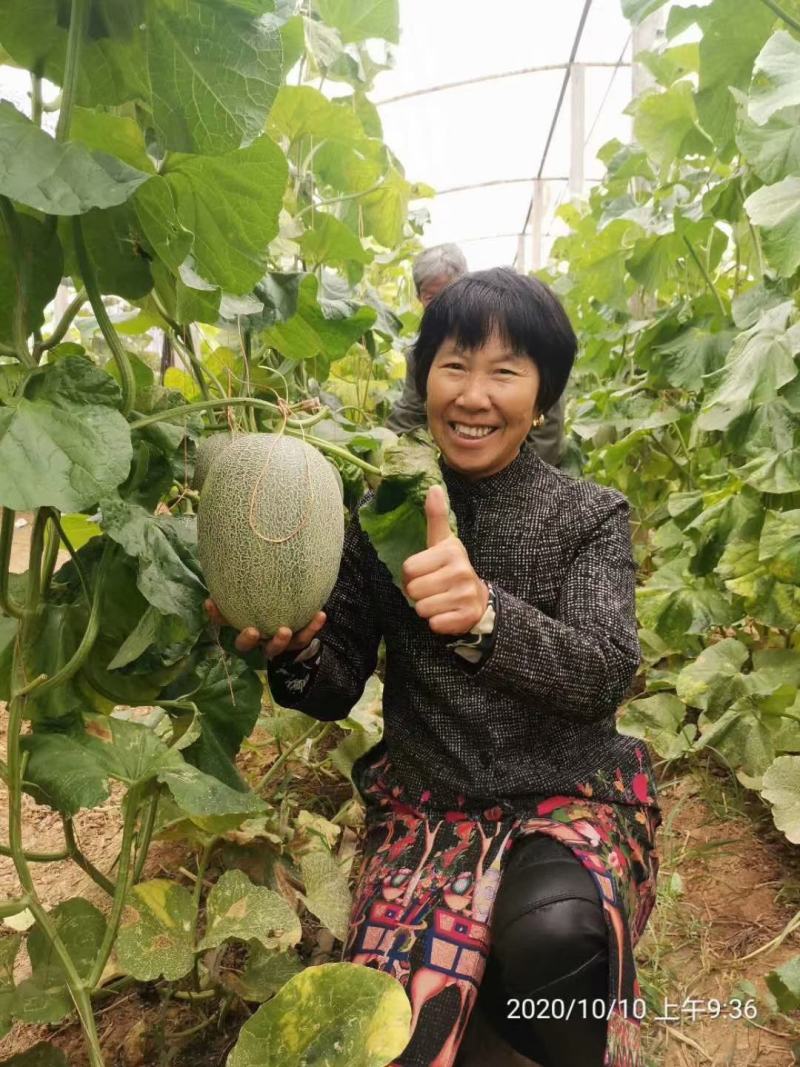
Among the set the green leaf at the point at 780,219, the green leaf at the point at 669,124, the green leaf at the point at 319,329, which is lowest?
the green leaf at the point at 319,329

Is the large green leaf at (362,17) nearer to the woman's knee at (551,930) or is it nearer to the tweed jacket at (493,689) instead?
the tweed jacket at (493,689)

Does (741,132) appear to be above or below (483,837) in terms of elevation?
above

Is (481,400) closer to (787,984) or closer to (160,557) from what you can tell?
(160,557)

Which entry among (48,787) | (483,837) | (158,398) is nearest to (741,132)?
(158,398)

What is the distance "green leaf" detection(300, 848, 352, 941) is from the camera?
1.25 m

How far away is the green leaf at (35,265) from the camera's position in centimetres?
82

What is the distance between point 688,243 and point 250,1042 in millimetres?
2185

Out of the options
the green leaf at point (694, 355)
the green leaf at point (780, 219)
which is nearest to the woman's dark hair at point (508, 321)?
the green leaf at point (780, 219)

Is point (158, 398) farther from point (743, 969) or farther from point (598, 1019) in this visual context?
point (743, 969)

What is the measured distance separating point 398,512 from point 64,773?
0.44m

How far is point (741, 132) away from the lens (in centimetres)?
151

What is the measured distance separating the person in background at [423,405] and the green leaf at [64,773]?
1.45 meters

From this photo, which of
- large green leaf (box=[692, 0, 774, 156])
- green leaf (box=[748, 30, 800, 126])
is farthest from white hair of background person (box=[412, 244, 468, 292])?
green leaf (box=[748, 30, 800, 126])

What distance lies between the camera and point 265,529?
0.97 m
